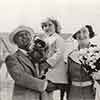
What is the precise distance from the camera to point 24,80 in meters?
2.59

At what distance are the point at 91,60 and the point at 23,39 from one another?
0.65 metres

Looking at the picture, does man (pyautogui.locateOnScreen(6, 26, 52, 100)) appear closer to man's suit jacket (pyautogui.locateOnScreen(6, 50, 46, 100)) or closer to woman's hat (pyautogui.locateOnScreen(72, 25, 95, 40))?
Answer: man's suit jacket (pyautogui.locateOnScreen(6, 50, 46, 100))

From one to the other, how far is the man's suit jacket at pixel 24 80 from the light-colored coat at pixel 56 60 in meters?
0.12

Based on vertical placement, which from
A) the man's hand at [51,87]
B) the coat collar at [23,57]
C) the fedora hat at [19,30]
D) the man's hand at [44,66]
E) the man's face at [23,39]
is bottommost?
the man's hand at [51,87]

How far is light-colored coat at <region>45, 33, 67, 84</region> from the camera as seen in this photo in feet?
8.54

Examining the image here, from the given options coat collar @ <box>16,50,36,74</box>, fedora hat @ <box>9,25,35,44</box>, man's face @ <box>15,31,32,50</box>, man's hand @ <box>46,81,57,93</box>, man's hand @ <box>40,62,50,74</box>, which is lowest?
man's hand @ <box>46,81,57,93</box>

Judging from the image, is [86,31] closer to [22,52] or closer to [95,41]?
[95,41]

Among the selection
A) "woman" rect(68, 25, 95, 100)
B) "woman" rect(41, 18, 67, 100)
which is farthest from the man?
"woman" rect(68, 25, 95, 100)

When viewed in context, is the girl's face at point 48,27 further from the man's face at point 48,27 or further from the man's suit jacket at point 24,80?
the man's suit jacket at point 24,80

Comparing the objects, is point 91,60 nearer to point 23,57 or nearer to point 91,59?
point 91,59

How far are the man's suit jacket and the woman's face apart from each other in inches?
19.5

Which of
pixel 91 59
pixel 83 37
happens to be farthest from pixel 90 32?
pixel 91 59

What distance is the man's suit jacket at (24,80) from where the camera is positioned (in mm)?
2586

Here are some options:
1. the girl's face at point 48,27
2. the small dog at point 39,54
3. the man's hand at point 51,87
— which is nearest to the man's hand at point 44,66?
the small dog at point 39,54
